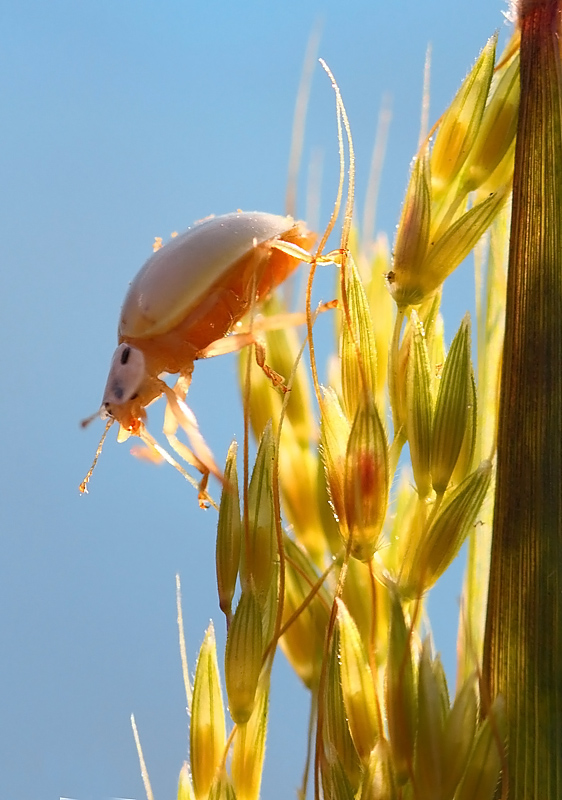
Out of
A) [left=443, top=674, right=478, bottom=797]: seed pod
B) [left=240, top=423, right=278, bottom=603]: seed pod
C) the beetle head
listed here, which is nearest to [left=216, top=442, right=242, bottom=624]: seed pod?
[left=240, top=423, right=278, bottom=603]: seed pod

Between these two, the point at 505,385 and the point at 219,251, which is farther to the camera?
the point at 219,251

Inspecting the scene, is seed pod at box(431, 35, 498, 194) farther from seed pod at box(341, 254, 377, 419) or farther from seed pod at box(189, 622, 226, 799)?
seed pod at box(189, 622, 226, 799)

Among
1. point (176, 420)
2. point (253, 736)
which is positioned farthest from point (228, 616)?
point (176, 420)

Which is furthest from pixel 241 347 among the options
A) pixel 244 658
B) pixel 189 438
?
pixel 244 658

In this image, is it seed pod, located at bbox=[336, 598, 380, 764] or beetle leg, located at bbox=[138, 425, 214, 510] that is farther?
beetle leg, located at bbox=[138, 425, 214, 510]

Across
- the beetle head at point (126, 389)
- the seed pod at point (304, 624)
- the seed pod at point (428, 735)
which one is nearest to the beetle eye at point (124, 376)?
the beetle head at point (126, 389)

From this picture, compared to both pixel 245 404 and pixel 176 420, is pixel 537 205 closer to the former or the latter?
pixel 245 404

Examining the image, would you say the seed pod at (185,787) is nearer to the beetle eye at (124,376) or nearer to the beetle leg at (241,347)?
the beetle leg at (241,347)
